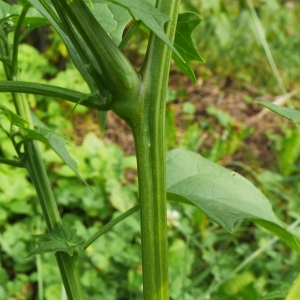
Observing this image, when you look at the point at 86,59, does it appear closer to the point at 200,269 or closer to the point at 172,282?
the point at 172,282

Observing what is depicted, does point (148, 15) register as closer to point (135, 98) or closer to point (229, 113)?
point (135, 98)

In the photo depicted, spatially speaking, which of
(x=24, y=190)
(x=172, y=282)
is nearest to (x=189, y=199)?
(x=172, y=282)

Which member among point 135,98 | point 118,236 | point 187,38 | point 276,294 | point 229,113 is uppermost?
point 229,113

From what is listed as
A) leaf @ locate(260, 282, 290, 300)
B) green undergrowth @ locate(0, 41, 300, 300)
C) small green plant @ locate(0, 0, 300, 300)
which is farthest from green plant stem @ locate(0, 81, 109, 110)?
green undergrowth @ locate(0, 41, 300, 300)

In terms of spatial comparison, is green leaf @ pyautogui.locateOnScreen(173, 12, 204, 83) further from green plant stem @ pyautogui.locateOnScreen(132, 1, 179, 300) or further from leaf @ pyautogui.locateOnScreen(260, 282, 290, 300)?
leaf @ pyautogui.locateOnScreen(260, 282, 290, 300)

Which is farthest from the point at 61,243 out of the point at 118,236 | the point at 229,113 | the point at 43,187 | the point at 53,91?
the point at 229,113

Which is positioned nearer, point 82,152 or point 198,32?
point 82,152
